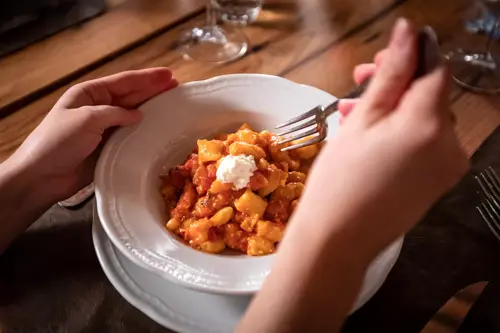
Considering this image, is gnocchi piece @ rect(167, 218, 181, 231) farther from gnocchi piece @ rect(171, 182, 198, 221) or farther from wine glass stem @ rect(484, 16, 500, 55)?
wine glass stem @ rect(484, 16, 500, 55)

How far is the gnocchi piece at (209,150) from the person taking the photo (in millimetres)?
974

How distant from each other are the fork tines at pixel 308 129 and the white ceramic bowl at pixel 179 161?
0.03m

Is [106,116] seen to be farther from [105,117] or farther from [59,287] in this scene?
[59,287]

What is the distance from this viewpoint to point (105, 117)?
0.97 meters

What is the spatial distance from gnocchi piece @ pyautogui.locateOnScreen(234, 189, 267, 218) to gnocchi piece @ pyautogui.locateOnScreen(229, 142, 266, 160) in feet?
0.24

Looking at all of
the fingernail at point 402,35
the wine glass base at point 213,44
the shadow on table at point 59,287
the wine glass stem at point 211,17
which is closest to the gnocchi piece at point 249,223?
the shadow on table at point 59,287

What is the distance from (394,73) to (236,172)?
391 millimetres

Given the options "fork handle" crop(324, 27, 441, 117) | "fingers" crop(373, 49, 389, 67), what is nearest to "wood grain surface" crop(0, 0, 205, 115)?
"fingers" crop(373, 49, 389, 67)

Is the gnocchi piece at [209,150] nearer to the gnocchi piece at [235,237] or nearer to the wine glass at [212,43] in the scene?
the gnocchi piece at [235,237]

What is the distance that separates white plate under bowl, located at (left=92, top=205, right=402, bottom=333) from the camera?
31.2 inches

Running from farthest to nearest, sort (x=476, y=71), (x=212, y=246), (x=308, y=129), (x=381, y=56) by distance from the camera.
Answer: (x=476, y=71), (x=308, y=129), (x=212, y=246), (x=381, y=56)

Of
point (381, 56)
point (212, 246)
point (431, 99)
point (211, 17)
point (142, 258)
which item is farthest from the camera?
point (211, 17)

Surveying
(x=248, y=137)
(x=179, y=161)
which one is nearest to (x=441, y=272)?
(x=248, y=137)

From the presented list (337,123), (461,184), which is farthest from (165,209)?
(461,184)
